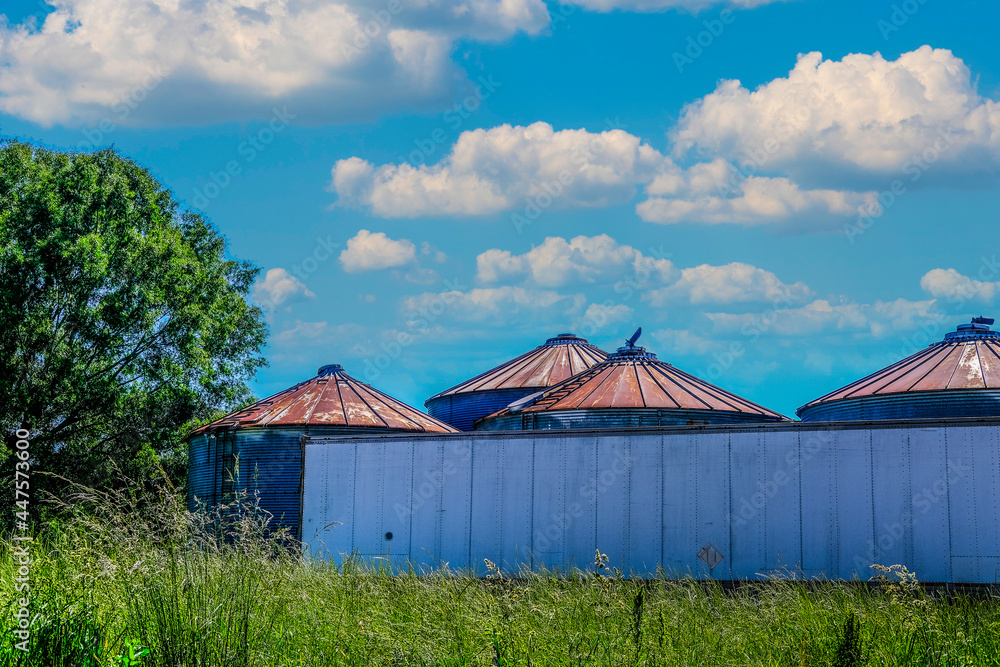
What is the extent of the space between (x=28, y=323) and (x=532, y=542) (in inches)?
737

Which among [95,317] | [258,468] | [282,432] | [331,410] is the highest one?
[95,317]

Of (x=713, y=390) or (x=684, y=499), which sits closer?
(x=684, y=499)

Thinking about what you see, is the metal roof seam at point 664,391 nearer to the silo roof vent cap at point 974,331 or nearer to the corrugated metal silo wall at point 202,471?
the silo roof vent cap at point 974,331

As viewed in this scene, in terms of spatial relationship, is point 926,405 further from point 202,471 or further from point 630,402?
point 202,471

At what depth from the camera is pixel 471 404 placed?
37562 mm

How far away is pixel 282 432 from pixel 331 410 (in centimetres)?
180

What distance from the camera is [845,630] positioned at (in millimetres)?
9430

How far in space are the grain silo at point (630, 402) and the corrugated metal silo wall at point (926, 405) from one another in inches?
92.9

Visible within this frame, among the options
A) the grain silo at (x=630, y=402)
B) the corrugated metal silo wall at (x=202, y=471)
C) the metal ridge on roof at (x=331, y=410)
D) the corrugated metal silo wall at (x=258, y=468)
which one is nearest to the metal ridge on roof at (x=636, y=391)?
→ the grain silo at (x=630, y=402)

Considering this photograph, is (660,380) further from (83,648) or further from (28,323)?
(83,648)

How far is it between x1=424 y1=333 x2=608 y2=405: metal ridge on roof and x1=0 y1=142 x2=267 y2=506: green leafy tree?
31.5 feet

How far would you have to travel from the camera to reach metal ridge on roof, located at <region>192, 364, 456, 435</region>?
28031mm

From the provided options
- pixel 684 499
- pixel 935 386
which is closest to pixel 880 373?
pixel 935 386

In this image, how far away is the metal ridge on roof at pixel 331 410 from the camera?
2803 cm
